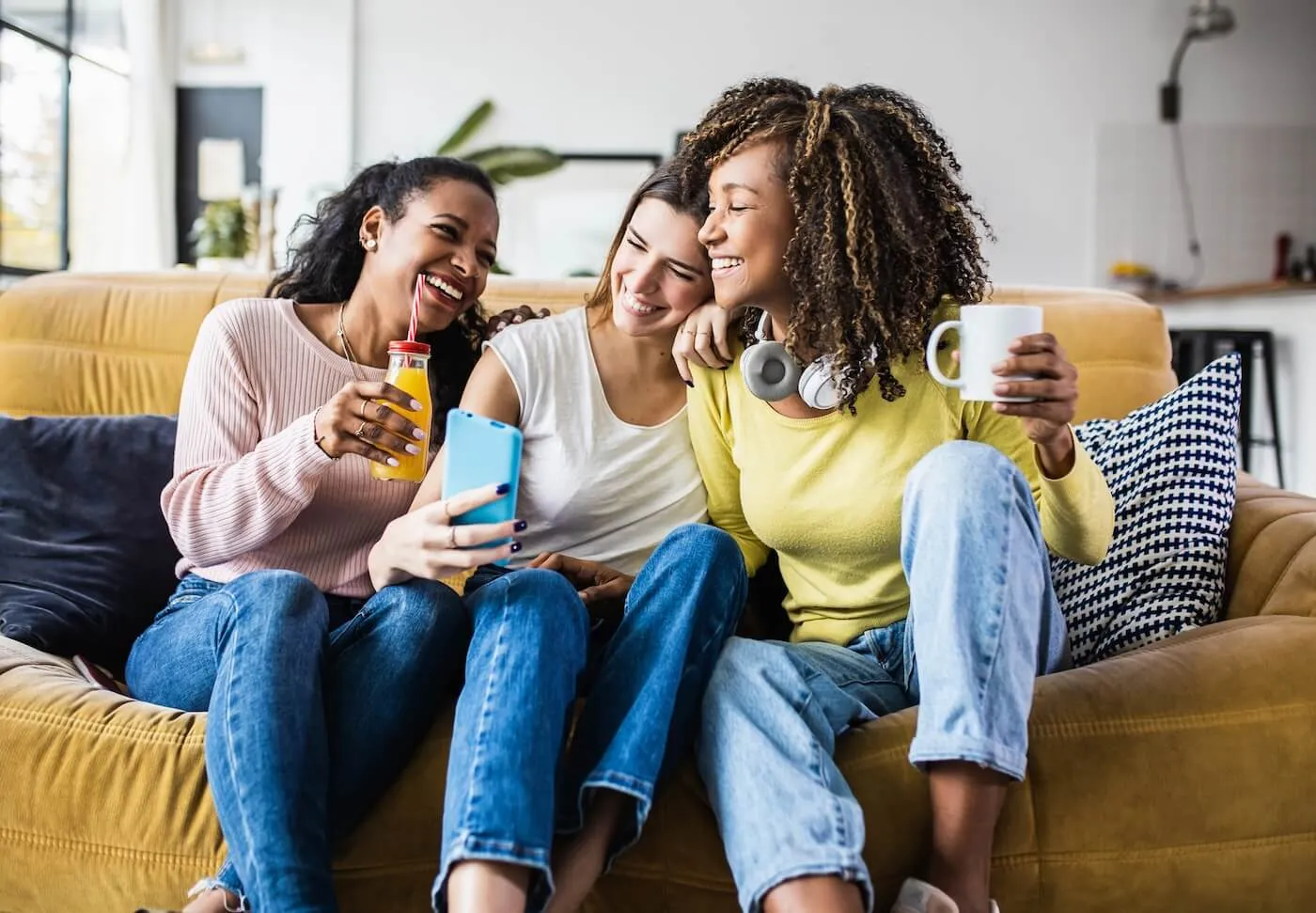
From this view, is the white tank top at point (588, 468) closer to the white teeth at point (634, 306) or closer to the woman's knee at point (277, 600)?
the white teeth at point (634, 306)

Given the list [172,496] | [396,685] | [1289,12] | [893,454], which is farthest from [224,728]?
[1289,12]

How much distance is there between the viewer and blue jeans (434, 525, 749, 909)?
109 cm

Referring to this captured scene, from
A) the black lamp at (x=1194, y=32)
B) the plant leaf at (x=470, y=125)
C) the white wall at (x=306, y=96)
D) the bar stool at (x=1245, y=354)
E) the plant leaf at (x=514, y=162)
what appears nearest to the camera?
the plant leaf at (x=514, y=162)

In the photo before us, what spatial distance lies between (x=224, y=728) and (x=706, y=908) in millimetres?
541

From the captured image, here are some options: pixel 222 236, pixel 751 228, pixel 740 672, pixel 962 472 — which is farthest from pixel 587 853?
pixel 222 236

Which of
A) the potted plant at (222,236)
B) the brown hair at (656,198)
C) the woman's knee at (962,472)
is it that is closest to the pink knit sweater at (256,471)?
the brown hair at (656,198)

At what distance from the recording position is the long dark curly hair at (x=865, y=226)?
56.6 inches

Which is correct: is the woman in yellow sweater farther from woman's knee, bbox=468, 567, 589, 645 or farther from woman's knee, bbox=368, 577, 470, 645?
woman's knee, bbox=368, 577, 470, 645

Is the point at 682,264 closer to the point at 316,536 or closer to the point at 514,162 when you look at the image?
the point at 316,536

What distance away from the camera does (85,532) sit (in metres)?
A: 1.74

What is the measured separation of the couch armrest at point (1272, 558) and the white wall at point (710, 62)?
471cm

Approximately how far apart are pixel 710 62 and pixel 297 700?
17.5 ft

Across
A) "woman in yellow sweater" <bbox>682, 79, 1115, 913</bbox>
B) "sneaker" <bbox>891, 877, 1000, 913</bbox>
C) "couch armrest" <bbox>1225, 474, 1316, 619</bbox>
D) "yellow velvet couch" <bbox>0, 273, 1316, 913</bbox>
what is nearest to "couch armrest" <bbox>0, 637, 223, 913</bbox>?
"yellow velvet couch" <bbox>0, 273, 1316, 913</bbox>

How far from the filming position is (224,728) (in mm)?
1178
